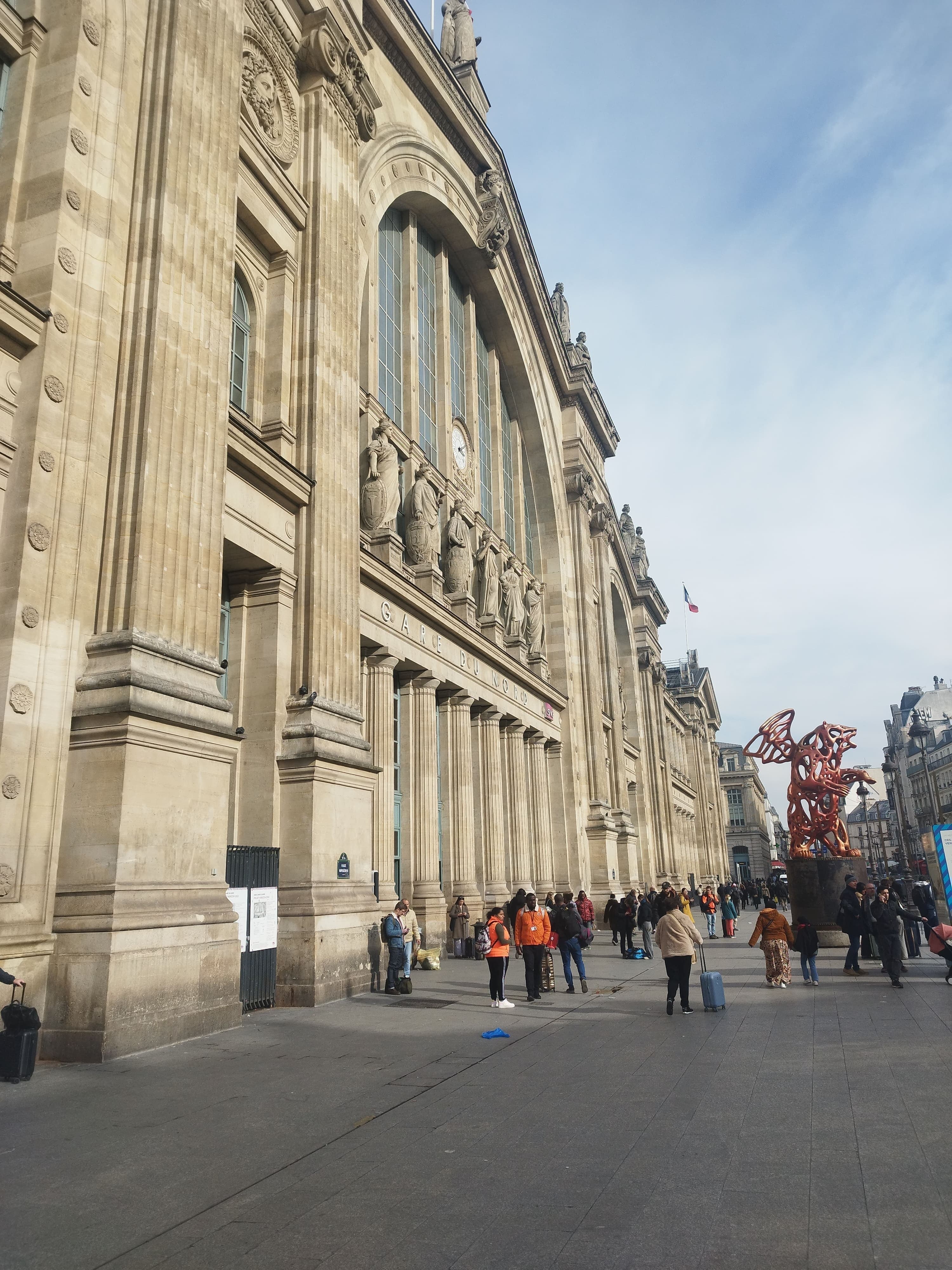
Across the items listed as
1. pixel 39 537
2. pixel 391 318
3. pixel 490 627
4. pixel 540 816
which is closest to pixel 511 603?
pixel 490 627

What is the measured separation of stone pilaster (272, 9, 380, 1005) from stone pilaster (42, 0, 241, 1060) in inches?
112

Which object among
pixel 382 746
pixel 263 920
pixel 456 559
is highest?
pixel 456 559

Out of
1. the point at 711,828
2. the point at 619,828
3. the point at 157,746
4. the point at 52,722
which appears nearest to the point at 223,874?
the point at 157,746

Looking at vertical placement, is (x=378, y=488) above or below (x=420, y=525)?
below

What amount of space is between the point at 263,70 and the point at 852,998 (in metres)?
18.3

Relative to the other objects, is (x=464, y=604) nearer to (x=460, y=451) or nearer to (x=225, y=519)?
(x=460, y=451)

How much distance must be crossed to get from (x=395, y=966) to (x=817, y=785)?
15.0m

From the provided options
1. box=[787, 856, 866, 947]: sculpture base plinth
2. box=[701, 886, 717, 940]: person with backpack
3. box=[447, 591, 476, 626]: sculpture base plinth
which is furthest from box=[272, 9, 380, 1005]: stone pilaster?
box=[701, 886, 717, 940]: person with backpack

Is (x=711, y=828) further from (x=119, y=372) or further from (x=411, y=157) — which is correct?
(x=119, y=372)

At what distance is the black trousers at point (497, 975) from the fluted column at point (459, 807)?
10861 millimetres

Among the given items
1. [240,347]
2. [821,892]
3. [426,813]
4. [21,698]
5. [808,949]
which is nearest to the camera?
[21,698]

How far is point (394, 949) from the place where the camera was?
1435cm

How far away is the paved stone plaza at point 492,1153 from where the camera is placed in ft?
14.1

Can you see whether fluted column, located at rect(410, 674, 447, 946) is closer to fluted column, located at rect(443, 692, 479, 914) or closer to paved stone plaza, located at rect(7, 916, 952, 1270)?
fluted column, located at rect(443, 692, 479, 914)
